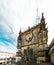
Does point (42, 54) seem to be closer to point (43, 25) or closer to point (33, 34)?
point (43, 25)

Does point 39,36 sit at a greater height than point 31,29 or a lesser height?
lesser

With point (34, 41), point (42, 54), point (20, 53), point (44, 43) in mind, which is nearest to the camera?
point (42, 54)

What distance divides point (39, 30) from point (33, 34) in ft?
3.45

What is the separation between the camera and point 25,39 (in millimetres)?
9258

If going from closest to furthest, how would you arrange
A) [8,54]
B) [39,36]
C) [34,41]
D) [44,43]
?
[44,43]
[39,36]
[34,41]
[8,54]

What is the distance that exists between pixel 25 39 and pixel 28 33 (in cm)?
79

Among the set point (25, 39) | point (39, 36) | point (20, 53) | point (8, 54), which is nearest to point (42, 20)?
point (39, 36)

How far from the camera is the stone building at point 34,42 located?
6.14 m

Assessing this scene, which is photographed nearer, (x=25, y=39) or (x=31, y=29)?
(x=31, y=29)

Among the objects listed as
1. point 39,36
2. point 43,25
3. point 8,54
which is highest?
point 43,25

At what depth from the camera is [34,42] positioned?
26.1 ft

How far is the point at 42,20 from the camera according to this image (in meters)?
7.09

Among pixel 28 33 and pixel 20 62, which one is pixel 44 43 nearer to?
pixel 28 33

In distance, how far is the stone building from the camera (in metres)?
6.14
